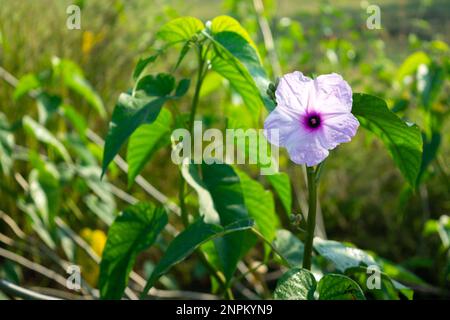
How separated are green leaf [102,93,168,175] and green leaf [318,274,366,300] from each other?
0.31m

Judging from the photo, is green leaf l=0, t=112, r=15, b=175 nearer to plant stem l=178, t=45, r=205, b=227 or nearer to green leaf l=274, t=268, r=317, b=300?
plant stem l=178, t=45, r=205, b=227

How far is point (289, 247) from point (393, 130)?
1.08 feet

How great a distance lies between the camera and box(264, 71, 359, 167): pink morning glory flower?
833 mm

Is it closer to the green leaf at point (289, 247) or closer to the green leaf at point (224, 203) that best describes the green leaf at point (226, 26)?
the green leaf at point (224, 203)

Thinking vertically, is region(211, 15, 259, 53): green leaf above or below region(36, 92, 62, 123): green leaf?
above

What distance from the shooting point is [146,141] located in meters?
1.11

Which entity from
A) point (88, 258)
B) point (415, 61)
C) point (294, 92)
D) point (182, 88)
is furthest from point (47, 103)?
point (294, 92)

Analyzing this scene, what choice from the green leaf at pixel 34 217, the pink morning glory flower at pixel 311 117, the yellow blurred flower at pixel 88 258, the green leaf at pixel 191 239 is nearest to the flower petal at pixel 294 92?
the pink morning glory flower at pixel 311 117

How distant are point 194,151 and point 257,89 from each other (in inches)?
10.1

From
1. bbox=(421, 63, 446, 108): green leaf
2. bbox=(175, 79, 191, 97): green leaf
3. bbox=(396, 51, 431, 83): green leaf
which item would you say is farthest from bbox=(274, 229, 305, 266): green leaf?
bbox=(396, 51, 431, 83): green leaf

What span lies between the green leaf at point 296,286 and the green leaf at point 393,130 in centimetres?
22
